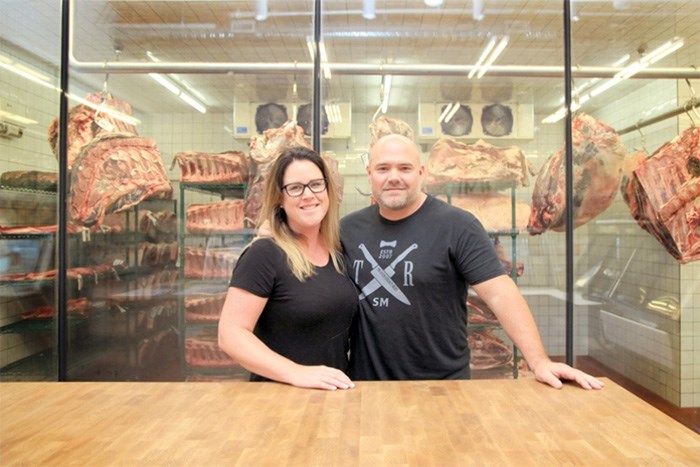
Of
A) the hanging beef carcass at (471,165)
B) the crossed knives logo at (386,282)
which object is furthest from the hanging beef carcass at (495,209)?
the crossed knives logo at (386,282)

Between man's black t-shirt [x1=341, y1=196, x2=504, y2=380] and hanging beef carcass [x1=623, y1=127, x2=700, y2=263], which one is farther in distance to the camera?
hanging beef carcass [x1=623, y1=127, x2=700, y2=263]

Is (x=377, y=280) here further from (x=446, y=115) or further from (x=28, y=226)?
(x=28, y=226)

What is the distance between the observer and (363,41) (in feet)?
12.5

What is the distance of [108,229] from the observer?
3756 millimetres

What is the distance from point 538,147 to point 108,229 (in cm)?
340

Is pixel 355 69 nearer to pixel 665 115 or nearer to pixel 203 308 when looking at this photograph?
pixel 203 308

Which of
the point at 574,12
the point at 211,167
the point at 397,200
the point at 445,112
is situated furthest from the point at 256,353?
the point at 574,12

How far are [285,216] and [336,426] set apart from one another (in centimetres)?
101

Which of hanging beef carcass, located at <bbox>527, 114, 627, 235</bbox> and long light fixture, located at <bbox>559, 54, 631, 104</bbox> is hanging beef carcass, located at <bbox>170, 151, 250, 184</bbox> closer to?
hanging beef carcass, located at <bbox>527, 114, 627, 235</bbox>

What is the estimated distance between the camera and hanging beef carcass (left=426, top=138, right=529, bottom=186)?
3.74 meters

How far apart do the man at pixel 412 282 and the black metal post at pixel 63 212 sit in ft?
7.91

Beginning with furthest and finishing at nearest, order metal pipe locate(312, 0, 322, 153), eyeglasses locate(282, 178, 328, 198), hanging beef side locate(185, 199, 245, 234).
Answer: hanging beef side locate(185, 199, 245, 234), metal pipe locate(312, 0, 322, 153), eyeglasses locate(282, 178, 328, 198)

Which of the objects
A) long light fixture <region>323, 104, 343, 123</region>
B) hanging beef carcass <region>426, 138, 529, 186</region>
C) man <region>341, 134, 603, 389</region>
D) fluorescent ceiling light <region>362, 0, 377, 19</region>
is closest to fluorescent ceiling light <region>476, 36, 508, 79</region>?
hanging beef carcass <region>426, 138, 529, 186</region>

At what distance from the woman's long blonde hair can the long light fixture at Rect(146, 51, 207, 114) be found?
2.18 meters
